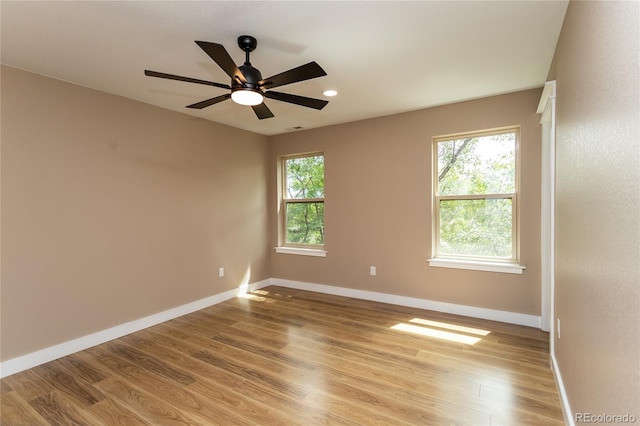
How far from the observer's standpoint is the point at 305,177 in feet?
16.8

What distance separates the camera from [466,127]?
3.68m

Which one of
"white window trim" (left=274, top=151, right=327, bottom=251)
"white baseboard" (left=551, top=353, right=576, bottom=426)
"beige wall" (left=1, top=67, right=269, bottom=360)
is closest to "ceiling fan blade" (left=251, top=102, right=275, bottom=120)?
"beige wall" (left=1, top=67, right=269, bottom=360)

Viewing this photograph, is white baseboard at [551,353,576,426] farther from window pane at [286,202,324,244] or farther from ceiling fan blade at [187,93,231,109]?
window pane at [286,202,324,244]

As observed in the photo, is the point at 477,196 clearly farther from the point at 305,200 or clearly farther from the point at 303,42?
the point at 303,42

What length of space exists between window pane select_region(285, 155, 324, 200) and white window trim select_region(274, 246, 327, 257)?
2.83ft

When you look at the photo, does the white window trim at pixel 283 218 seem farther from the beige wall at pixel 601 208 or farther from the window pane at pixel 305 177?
the beige wall at pixel 601 208

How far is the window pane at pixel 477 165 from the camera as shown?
354cm

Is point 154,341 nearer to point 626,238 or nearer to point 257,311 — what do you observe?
point 257,311

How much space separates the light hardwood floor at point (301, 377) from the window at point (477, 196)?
0.86 metres

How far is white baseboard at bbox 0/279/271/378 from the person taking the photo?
2605mm

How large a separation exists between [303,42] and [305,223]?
3185mm

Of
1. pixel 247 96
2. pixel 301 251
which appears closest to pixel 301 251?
pixel 301 251

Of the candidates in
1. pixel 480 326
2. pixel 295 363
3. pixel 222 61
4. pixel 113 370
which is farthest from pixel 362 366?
pixel 222 61

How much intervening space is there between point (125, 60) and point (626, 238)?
3345mm
